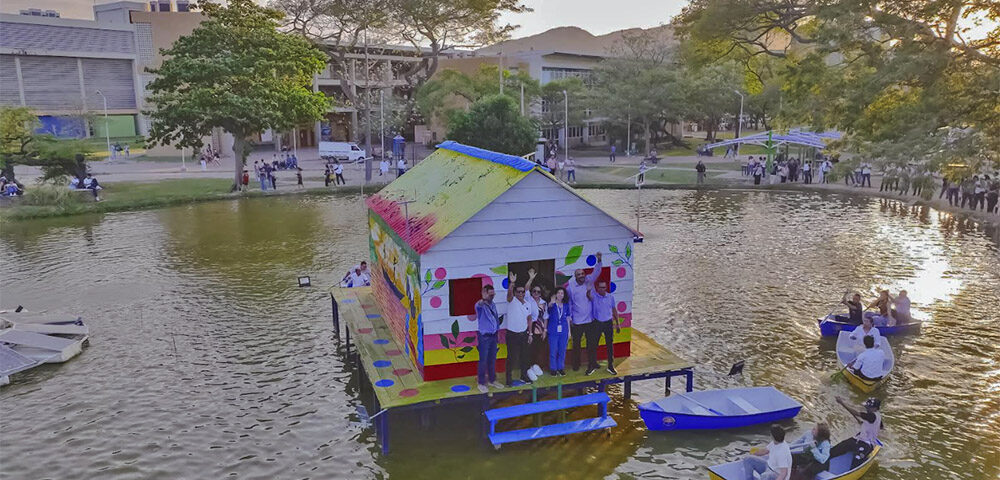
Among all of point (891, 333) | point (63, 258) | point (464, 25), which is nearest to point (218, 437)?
point (891, 333)

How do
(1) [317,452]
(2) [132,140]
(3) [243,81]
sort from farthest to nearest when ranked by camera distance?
(2) [132,140]
(3) [243,81]
(1) [317,452]

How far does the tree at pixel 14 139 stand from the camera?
1634 inches

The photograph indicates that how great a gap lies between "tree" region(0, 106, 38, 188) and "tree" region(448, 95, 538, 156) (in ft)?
89.4

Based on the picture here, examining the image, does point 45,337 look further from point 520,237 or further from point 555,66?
point 555,66

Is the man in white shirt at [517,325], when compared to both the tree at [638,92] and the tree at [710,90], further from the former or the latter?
the tree at [710,90]

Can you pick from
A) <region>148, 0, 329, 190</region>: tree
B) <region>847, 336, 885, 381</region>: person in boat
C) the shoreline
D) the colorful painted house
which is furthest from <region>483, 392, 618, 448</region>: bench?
<region>148, 0, 329, 190</region>: tree

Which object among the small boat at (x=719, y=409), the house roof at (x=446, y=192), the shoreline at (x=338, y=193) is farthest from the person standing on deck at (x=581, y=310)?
the shoreline at (x=338, y=193)

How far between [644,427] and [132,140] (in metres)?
82.6

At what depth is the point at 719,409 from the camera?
14.0 metres

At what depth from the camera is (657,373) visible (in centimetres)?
1416

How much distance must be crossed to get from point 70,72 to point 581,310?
79.9 meters

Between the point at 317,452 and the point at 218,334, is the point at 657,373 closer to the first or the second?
the point at 317,452

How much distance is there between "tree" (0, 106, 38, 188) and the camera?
1634 inches

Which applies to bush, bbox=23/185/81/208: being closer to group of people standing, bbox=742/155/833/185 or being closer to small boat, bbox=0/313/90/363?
small boat, bbox=0/313/90/363
